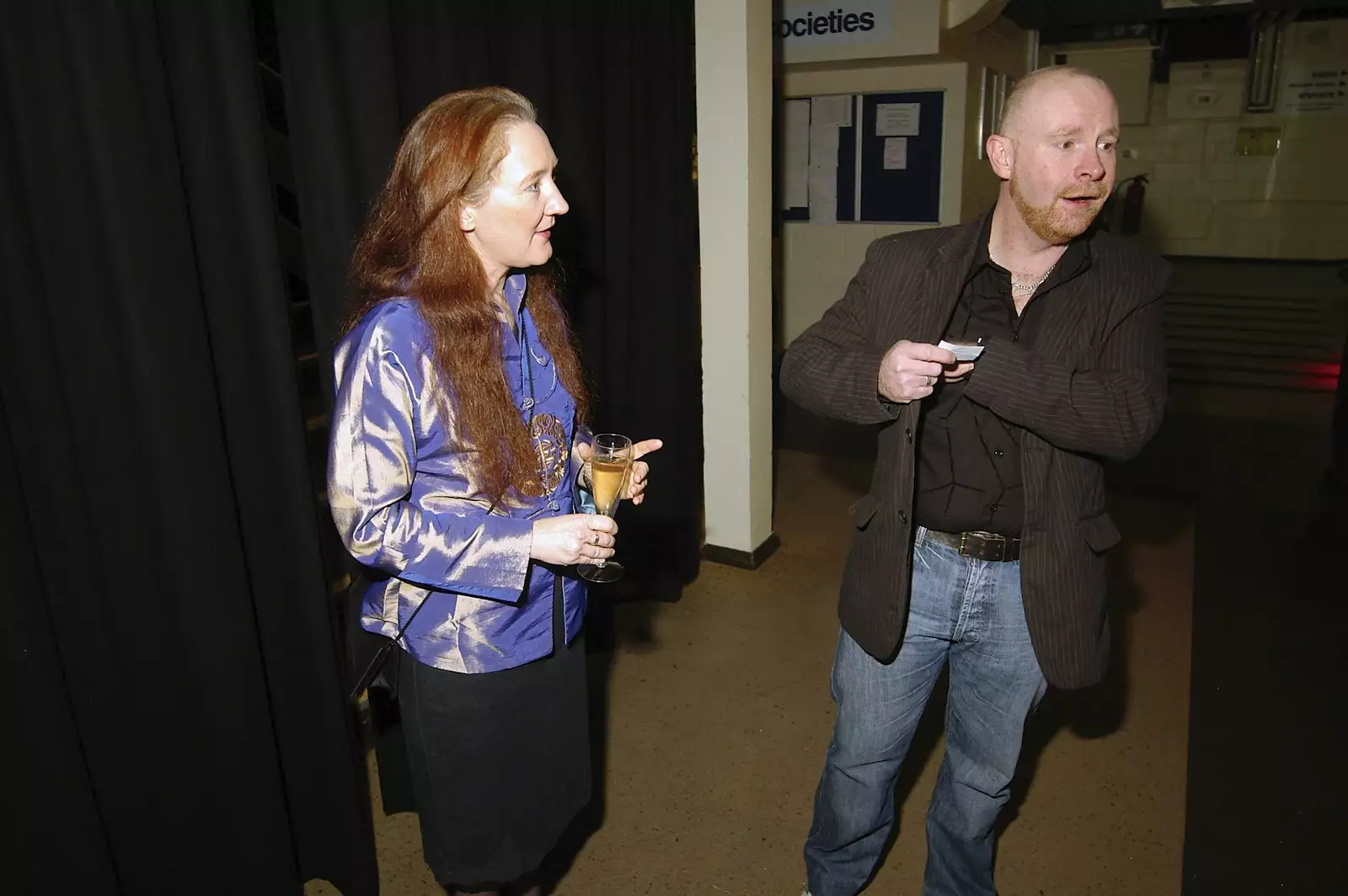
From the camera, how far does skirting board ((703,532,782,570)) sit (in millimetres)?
3939

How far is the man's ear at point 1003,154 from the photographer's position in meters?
1.61

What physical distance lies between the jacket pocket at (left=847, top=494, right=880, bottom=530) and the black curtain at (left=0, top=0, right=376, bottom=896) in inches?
45.7

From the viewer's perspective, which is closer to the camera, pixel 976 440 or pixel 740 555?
pixel 976 440

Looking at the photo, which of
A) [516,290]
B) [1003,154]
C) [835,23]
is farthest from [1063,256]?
[835,23]

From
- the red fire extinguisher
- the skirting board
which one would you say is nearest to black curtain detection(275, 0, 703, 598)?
the skirting board

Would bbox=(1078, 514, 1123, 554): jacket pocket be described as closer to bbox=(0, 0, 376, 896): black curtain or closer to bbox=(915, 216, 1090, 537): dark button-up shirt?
bbox=(915, 216, 1090, 537): dark button-up shirt

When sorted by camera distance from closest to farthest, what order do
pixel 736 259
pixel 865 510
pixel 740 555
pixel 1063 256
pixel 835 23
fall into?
pixel 1063 256 → pixel 865 510 → pixel 736 259 → pixel 740 555 → pixel 835 23

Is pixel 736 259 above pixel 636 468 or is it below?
above

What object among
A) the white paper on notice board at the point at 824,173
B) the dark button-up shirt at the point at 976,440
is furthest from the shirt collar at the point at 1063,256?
the white paper on notice board at the point at 824,173

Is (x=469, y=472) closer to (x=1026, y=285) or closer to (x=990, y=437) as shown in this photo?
(x=990, y=437)

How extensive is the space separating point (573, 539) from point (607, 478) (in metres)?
0.16

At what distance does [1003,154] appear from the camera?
1.63m

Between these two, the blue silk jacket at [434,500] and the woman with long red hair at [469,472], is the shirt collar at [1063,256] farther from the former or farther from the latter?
the blue silk jacket at [434,500]

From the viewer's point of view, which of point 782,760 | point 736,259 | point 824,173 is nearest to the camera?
point 782,760
